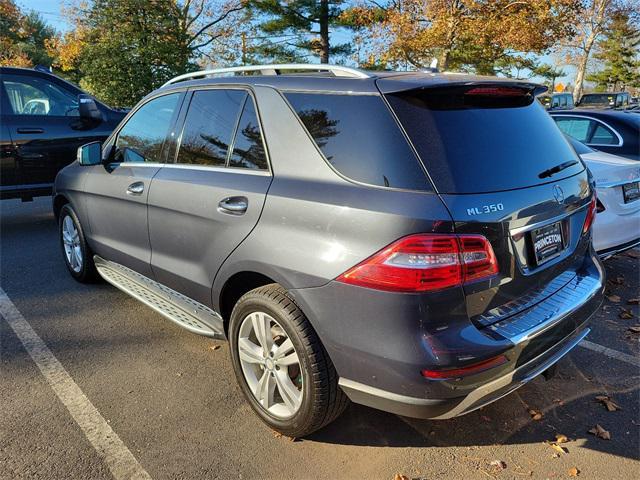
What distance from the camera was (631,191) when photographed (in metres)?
4.68

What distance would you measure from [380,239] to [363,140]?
1.55ft

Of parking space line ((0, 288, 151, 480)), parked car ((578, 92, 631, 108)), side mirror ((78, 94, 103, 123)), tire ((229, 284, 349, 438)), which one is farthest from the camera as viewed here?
parked car ((578, 92, 631, 108))

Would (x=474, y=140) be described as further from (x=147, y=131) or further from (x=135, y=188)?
(x=147, y=131)

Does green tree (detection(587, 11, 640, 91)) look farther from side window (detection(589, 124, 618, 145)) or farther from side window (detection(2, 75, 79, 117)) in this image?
side window (detection(2, 75, 79, 117))

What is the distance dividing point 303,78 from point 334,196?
2.57 ft

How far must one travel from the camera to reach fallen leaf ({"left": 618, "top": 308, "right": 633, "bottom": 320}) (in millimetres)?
4148

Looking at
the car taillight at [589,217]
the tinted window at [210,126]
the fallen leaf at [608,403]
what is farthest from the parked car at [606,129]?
the tinted window at [210,126]

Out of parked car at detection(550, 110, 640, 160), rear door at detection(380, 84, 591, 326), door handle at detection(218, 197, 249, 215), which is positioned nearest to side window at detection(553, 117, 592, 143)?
parked car at detection(550, 110, 640, 160)

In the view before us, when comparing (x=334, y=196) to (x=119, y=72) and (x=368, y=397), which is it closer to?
(x=368, y=397)

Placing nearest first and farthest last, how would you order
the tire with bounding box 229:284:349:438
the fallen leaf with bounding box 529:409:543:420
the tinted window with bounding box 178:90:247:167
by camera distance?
the tire with bounding box 229:284:349:438 < the fallen leaf with bounding box 529:409:543:420 < the tinted window with bounding box 178:90:247:167

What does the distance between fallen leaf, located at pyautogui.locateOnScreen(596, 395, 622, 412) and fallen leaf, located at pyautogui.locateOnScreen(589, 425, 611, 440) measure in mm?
231

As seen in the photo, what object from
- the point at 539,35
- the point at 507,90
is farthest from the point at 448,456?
the point at 539,35

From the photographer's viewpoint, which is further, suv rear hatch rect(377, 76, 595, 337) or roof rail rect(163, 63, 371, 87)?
roof rail rect(163, 63, 371, 87)

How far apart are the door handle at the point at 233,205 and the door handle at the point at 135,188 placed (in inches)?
39.5
